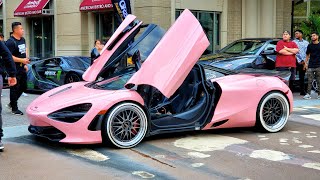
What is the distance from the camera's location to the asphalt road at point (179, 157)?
5355 mm

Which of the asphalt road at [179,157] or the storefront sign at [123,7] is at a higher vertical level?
the storefront sign at [123,7]

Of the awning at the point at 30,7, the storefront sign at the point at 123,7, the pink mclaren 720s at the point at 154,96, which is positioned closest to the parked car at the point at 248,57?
the storefront sign at the point at 123,7

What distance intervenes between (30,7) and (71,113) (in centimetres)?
1693

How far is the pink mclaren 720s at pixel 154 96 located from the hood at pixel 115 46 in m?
0.02

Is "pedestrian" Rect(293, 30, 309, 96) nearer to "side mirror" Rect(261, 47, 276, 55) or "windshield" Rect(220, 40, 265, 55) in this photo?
"side mirror" Rect(261, 47, 276, 55)

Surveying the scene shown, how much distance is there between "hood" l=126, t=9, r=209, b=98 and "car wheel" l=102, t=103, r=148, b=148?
14.9 inches

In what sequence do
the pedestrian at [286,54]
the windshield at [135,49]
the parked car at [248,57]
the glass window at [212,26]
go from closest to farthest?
the windshield at [135,49], the pedestrian at [286,54], the parked car at [248,57], the glass window at [212,26]

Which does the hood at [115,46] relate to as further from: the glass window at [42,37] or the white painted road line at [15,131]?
the glass window at [42,37]

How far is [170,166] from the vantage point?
18.5ft

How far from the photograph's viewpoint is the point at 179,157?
6.05 meters

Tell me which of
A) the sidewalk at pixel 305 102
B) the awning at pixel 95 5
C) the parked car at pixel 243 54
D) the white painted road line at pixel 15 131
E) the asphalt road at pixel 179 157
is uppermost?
the awning at pixel 95 5

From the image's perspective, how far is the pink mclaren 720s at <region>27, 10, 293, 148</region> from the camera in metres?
6.29

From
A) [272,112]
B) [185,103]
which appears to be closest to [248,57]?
[272,112]

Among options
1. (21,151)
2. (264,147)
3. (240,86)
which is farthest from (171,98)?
(21,151)
